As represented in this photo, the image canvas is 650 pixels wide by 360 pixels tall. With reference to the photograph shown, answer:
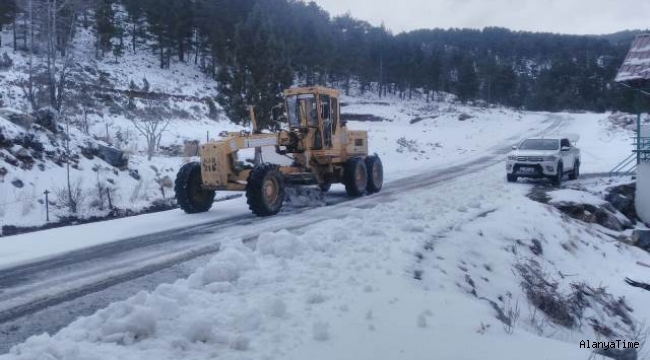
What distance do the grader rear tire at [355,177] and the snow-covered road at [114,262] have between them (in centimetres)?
194

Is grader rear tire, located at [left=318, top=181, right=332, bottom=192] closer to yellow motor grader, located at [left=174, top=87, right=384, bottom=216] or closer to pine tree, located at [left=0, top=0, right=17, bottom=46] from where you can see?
yellow motor grader, located at [left=174, top=87, right=384, bottom=216]

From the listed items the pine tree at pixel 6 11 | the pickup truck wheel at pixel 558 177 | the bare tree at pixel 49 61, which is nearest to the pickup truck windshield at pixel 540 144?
the pickup truck wheel at pixel 558 177

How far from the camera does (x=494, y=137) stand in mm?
47406

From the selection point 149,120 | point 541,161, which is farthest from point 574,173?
point 149,120

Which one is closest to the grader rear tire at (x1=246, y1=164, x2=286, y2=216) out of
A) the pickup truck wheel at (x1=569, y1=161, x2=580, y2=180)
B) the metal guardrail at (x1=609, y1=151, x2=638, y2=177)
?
the pickup truck wheel at (x1=569, y1=161, x2=580, y2=180)

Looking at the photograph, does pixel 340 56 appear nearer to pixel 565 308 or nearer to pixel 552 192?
pixel 552 192

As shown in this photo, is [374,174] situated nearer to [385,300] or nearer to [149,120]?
[149,120]

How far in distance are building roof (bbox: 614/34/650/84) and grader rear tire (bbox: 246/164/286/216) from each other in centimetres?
1421

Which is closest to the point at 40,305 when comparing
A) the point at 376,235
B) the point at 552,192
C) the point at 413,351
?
the point at 413,351

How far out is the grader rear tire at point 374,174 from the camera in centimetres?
1752

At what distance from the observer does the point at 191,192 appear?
13555mm

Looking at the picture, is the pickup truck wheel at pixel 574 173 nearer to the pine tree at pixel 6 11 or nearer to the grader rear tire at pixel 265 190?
the grader rear tire at pixel 265 190

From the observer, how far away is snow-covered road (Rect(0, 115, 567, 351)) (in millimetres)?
6402

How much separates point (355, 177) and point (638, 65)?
1243cm
